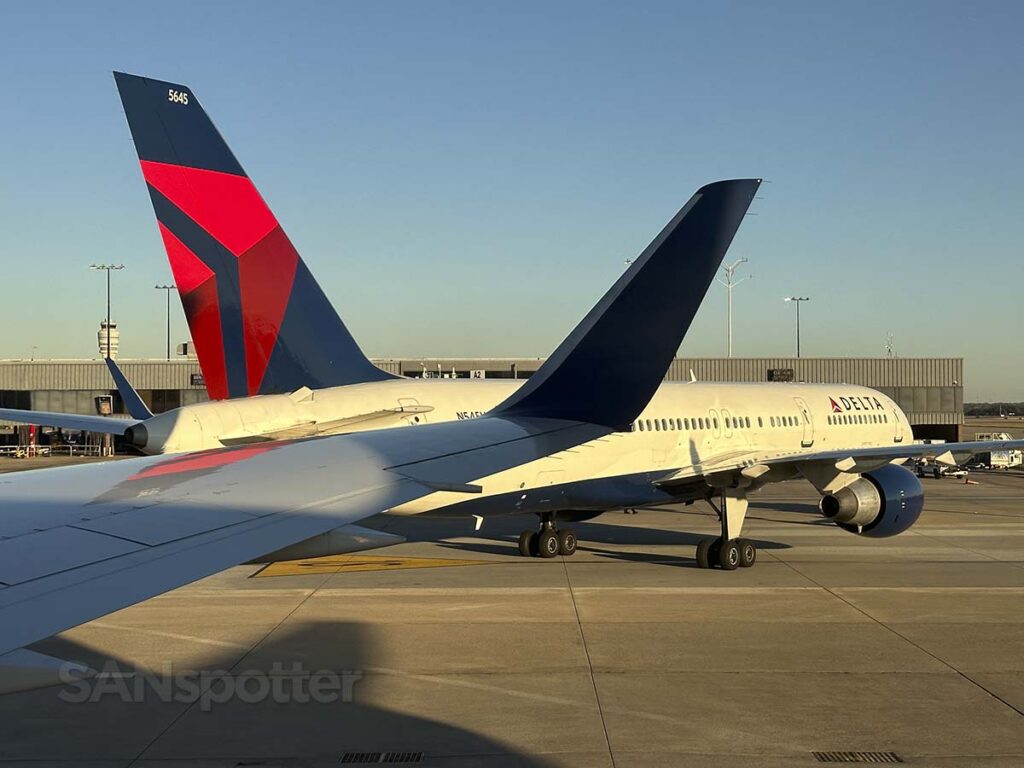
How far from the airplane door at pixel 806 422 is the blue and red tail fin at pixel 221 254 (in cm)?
1494

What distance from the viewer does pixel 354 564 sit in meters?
21.0

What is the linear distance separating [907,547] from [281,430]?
1612 cm

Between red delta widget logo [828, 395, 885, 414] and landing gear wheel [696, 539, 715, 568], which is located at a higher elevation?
red delta widget logo [828, 395, 885, 414]

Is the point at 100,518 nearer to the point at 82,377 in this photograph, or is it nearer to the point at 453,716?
the point at 453,716

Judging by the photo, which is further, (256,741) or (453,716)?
(453,716)

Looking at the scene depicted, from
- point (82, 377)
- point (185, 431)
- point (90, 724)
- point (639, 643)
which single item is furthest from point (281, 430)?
point (82, 377)

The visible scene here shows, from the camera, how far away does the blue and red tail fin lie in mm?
13641

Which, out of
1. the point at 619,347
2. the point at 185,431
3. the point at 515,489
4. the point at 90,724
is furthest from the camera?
the point at 515,489

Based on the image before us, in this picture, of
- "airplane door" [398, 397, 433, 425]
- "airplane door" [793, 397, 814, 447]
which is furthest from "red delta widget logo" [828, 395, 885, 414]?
"airplane door" [398, 397, 433, 425]

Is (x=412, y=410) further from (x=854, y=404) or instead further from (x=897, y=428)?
(x=897, y=428)

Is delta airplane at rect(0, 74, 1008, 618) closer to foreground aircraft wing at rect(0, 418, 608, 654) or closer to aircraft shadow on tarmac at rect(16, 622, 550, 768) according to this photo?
foreground aircraft wing at rect(0, 418, 608, 654)

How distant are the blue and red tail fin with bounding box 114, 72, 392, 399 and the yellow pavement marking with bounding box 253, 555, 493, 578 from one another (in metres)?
6.04

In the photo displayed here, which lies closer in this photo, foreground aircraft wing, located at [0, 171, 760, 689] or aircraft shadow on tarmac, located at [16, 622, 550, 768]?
foreground aircraft wing, located at [0, 171, 760, 689]

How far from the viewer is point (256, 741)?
9.51m
